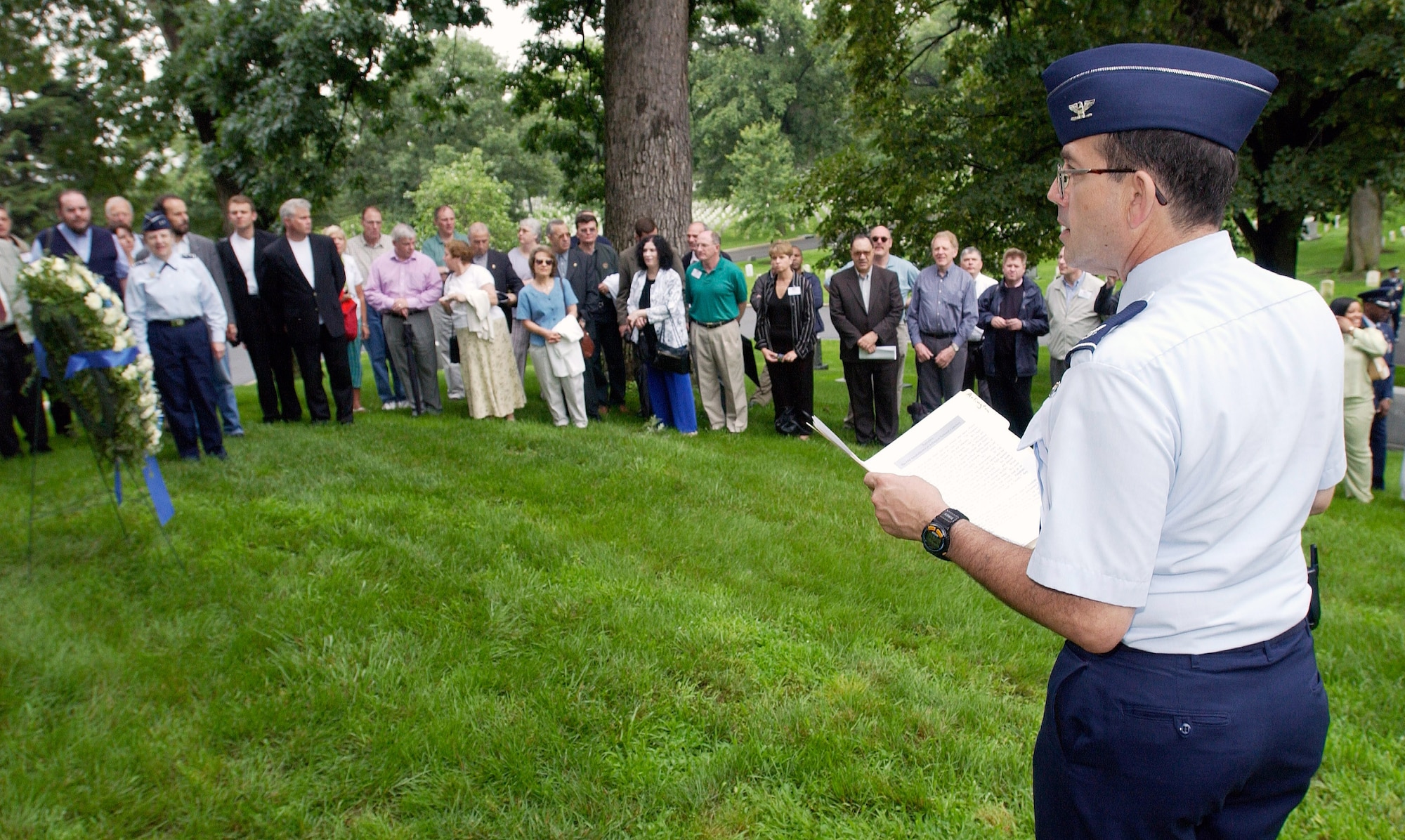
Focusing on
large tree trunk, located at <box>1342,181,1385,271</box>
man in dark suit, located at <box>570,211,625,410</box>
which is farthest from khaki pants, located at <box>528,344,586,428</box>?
large tree trunk, located at <box>1342,181,1385,271</box>

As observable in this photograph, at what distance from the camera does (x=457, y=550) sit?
17.9 feet

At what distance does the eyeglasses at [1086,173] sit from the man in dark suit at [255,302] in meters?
8.90

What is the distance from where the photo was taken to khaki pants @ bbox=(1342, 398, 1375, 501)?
942 cm

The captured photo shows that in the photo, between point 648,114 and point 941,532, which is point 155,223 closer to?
point 648,114

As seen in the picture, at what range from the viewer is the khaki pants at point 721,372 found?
385 inches

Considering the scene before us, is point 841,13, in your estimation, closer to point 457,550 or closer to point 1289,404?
point 457,550

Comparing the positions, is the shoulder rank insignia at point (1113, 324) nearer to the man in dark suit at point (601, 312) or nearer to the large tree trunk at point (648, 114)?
the man in dark suit at point (601, 312)

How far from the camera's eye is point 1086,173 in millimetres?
1651

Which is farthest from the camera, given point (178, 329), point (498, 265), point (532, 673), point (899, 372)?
point (498, 265)

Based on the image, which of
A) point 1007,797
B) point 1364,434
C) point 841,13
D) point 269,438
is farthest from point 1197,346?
point 841,13

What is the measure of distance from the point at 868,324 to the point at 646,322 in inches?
89.7

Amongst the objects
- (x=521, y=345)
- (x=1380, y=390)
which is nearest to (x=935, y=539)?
(x=521, y=345)

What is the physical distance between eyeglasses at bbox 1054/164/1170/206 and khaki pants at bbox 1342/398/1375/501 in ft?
31.0

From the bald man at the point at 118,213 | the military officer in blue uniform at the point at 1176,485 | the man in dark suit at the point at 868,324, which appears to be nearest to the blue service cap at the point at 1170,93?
the military officer in blue uniform at the point at 1176,485
